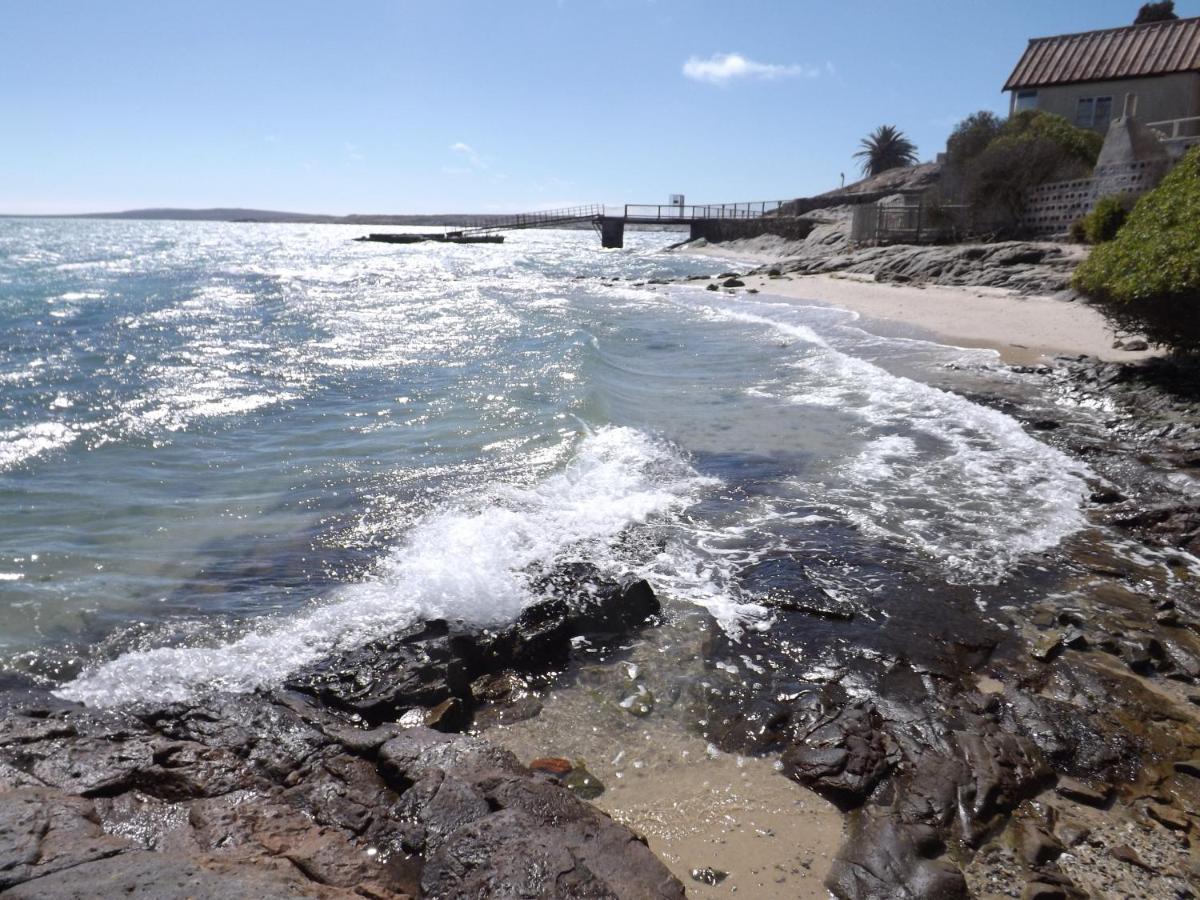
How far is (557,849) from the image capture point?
3391 millimetres

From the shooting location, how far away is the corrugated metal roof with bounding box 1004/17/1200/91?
1500 inches

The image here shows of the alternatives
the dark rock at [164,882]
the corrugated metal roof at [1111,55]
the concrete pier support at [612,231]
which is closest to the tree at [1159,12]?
the corrugated metal roof at [1111,55]

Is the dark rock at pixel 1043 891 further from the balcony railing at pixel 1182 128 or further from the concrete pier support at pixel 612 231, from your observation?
the concrete pier support at pixel 612 231

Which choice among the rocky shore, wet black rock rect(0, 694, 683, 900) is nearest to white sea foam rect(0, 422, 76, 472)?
the rocky shore

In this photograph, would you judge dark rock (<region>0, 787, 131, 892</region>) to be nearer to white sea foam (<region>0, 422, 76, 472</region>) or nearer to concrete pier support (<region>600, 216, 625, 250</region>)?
white sea foam (<region>0, 422, 76, 472</region>)

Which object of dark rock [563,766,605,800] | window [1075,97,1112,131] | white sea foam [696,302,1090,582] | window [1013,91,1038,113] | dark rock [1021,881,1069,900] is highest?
window [1013,91,1038,113]

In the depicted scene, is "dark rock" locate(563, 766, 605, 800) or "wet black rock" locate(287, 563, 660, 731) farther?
"wet black rock" locate(287, 563, 660, 731)

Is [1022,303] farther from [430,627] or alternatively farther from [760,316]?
[430,627]

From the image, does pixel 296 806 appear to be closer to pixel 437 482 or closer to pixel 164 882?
pixel 164 882

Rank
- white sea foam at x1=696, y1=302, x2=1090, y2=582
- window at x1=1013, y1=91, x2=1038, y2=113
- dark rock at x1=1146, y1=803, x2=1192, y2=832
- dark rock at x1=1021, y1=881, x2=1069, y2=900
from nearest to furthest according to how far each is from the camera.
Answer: dark rock at x1=1021, y1=881, x2=1069, y2=900
dark rock at x1=1146, y1=803, x2=1192, y2=832
white sea foam at x1=696, y1=302, x2=1090, y2=582
window at x1=1013, y1=91, x2=1038, y2=113

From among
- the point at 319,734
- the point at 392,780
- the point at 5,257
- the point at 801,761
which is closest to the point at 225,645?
the point at 319,734

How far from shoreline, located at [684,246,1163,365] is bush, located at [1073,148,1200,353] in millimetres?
1521

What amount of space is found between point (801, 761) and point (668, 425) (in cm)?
874

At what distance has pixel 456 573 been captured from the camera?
726cm
